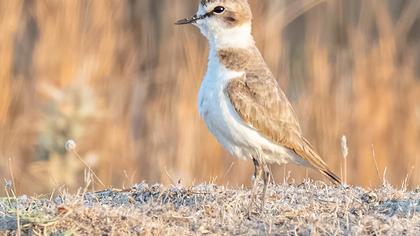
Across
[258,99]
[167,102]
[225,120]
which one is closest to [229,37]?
[258,99]

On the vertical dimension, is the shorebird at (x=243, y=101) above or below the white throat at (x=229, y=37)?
below

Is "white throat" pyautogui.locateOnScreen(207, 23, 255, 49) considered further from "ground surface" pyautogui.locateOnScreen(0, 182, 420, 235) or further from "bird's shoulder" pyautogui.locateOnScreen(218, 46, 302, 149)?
"ground surface" pyautogui.locateOnScreen(0, 182, 420, 235)

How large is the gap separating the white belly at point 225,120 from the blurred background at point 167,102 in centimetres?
299

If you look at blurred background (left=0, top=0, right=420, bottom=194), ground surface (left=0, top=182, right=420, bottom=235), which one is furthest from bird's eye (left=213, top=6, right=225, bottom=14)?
blurred background (left=0, top=0, right=420, bottom=194)

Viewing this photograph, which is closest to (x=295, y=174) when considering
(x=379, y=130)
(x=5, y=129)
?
(x=379, y=130)

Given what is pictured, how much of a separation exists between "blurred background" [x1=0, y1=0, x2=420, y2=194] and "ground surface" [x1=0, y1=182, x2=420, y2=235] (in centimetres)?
361

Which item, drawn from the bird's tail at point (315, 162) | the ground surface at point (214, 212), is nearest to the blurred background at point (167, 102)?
the bird's tail at point (315, 162)

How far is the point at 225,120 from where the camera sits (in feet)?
20.5

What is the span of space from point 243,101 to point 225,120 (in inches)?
7.1

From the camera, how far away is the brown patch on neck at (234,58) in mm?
6495

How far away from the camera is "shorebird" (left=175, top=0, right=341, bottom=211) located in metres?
6.27

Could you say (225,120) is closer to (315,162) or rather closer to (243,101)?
(243,101)

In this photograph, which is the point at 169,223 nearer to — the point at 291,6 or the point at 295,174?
the point at 295,174

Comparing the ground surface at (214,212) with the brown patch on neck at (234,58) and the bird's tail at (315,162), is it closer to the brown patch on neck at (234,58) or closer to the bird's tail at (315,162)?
the bird's tail at (315,162)
